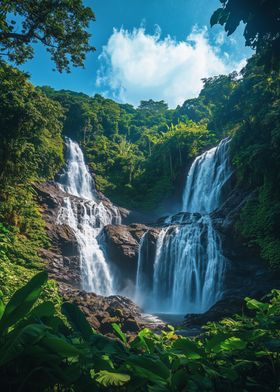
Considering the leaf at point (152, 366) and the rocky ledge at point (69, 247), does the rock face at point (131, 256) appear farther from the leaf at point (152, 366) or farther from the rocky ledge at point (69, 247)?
the leaf at point (152, 366)

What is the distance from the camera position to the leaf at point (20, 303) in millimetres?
1221

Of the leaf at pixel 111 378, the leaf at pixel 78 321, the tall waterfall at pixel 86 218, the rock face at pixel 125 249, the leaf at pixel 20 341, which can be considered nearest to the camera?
the leaf at pixel 20 341

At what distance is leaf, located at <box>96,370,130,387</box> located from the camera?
1149 millimetres

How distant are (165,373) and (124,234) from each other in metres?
20.4

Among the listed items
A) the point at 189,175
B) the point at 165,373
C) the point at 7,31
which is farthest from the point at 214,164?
the point at 165,373

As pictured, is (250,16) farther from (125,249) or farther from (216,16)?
(125,249)

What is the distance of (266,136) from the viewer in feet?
55.7

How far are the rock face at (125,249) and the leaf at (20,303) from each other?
19.1 meters

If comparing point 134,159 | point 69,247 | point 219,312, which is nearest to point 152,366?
point 219,312

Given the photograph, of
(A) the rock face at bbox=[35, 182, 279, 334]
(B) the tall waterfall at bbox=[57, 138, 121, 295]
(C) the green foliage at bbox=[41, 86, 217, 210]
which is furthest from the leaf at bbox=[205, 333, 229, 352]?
(C) the green foliage at bbox=[41, 86, 217, 210]

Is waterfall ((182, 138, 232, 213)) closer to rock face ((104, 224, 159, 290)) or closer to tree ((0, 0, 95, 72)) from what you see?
rock face ((104, 224, 159, 290))

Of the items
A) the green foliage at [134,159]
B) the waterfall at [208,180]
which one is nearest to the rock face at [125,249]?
the waterfall at [208,180]

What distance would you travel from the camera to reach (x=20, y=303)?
128 centimetres

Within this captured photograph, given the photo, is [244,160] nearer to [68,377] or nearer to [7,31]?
[7,31]
